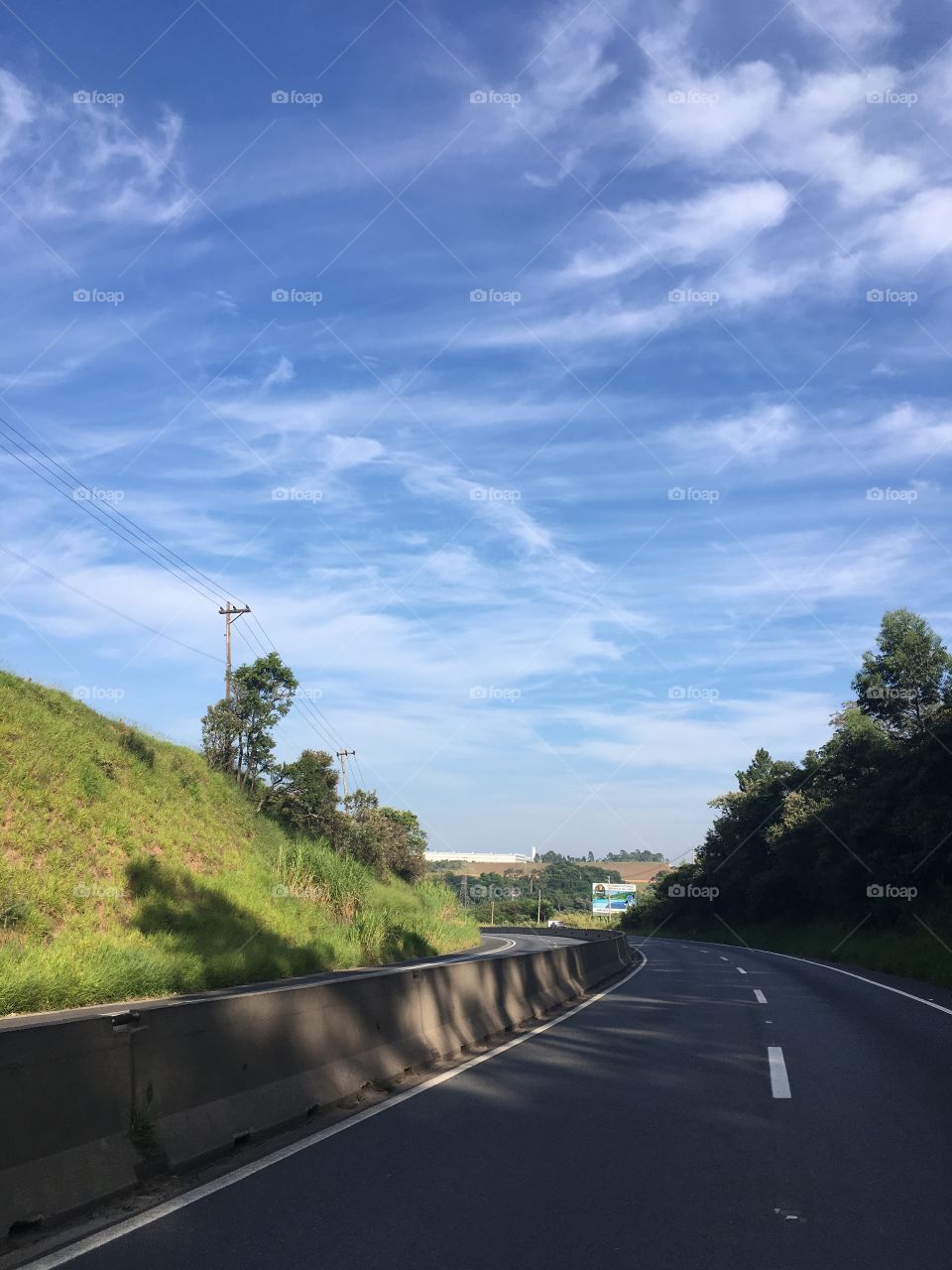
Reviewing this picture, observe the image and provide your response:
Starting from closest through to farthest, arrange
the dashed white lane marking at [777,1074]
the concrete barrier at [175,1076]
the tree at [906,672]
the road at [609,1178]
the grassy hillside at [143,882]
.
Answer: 1. the road at [609,1178]
2. the concrete barrier at [175,1076]
3. the dashed white lane marking at [777,1074]
4. the grassy hillside at [143,882]
5. the tree at [906,672]

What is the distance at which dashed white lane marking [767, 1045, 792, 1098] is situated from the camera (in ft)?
29.5

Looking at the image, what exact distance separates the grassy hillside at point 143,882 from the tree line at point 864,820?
17631 mm

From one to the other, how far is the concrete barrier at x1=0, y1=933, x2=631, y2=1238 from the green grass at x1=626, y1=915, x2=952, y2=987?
1831cm

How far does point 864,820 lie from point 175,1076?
4116 centimetres

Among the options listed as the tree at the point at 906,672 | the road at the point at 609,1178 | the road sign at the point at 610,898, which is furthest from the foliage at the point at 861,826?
the road sign at the point at 610,898

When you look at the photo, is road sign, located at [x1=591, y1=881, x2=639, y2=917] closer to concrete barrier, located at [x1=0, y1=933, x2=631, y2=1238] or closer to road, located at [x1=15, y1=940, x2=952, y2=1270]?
road, located at [x1=15, y1=940, x2=952, y2=1270]

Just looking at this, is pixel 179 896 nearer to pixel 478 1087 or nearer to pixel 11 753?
pixel 11 753

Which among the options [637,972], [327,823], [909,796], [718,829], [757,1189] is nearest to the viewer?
[757,1189]

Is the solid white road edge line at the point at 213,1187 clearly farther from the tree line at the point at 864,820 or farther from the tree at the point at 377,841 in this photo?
the tree at the point at 377,841

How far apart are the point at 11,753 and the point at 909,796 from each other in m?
31.2

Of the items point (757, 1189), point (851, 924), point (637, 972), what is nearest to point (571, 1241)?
point (757, 1189)

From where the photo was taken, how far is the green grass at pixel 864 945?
2619cm

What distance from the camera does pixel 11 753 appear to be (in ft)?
97.9

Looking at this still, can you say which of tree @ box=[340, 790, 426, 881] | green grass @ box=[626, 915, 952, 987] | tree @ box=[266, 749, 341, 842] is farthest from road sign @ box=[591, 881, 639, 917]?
tree @ box=[266, 749, 341, 842]
